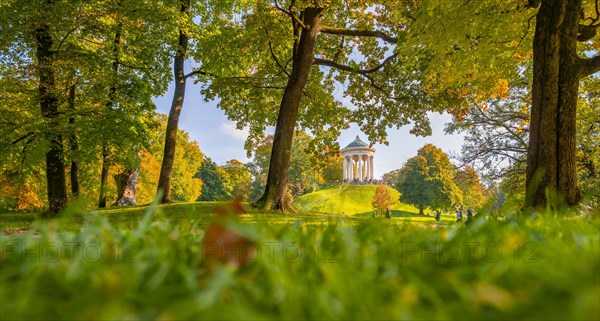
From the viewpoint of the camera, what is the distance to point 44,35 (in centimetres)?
898

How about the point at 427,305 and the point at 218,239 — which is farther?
the point at 218,239

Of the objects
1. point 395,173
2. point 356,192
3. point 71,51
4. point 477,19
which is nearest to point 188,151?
point 356,192

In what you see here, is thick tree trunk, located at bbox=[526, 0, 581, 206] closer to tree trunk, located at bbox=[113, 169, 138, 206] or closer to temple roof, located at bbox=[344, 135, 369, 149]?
tree trunk, located at bbox=[113, 169, 138, 206]

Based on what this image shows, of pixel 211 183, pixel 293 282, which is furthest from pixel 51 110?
pixel 211 183

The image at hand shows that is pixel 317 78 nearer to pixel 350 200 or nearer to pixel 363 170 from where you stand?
pixel 350 200

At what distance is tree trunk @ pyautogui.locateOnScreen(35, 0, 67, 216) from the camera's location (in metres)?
Answer: 8.70

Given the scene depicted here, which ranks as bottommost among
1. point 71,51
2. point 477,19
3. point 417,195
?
point 417,195

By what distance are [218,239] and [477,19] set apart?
10.0 m

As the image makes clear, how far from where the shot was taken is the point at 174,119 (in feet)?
46.4

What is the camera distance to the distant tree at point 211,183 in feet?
174

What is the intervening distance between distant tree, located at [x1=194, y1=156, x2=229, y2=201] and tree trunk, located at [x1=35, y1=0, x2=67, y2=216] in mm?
42710

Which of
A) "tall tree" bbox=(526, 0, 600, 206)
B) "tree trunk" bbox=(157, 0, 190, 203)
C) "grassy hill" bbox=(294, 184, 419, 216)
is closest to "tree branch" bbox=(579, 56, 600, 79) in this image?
"tall tree" bbox=(526, 0, 600, 206)

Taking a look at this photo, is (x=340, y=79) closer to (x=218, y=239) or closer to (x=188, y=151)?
(x=218, y=239)

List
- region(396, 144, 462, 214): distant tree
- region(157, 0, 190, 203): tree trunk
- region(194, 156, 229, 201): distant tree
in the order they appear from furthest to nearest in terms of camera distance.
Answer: region(194, 156, 229, 201): distant tree, region(396, 144, 462, 214): distant tree, region(157, 0, 190, 203): tree trunk
